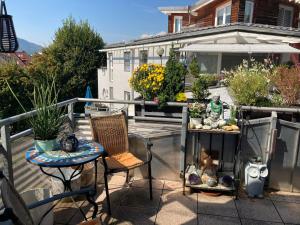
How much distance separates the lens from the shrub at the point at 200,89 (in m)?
4.30

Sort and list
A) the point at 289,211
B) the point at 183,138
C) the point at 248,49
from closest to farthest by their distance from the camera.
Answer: the point at 289,211 → the point at 183,138 → the point at 248,49

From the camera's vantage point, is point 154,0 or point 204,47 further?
point 154,0

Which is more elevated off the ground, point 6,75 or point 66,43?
point 66,43

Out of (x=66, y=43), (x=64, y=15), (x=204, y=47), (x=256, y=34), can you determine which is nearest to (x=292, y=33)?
(x=256, y=34)

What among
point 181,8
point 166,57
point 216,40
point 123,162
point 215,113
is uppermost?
point 181,8

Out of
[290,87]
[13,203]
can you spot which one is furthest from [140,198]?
[290,87]

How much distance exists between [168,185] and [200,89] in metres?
1.66

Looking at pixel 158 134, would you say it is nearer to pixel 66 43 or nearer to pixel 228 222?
pixel 228 222

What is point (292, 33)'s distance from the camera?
8.14m

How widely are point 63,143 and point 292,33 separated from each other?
8073mm

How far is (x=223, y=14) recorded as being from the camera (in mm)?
14367

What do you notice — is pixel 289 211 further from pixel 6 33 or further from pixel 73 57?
pixel 73 57

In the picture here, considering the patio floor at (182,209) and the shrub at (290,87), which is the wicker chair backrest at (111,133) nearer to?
the patio floor at (182,209)

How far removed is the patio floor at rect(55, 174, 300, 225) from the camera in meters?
2.86
